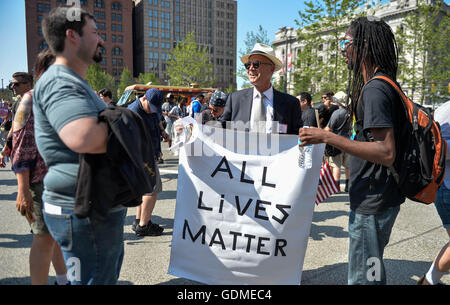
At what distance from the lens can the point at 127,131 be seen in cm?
160

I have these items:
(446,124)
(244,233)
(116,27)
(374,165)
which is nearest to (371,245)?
(374,165)

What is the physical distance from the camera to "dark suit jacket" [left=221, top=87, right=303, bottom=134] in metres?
3.34

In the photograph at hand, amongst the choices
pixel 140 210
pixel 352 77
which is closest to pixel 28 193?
pixel 140 210

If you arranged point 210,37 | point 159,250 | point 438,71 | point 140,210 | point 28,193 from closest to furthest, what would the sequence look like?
point 28,193 → point 159,250 → point 140,210 → point 438,71 → point 210,37

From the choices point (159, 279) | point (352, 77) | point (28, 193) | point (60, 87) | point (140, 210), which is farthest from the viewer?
point (140, 210)

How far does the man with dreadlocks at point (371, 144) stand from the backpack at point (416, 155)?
5cm

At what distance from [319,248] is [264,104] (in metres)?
2.03

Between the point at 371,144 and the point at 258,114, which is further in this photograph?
the point at 258,114

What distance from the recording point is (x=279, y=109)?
335 centimetres

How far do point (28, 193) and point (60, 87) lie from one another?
1347mm

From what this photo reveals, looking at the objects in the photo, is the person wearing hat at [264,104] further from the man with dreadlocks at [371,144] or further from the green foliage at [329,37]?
the green foliage at [329,37]

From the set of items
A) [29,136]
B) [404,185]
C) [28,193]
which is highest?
[29,136]

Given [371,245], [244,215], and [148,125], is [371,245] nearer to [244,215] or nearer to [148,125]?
[244,215]
